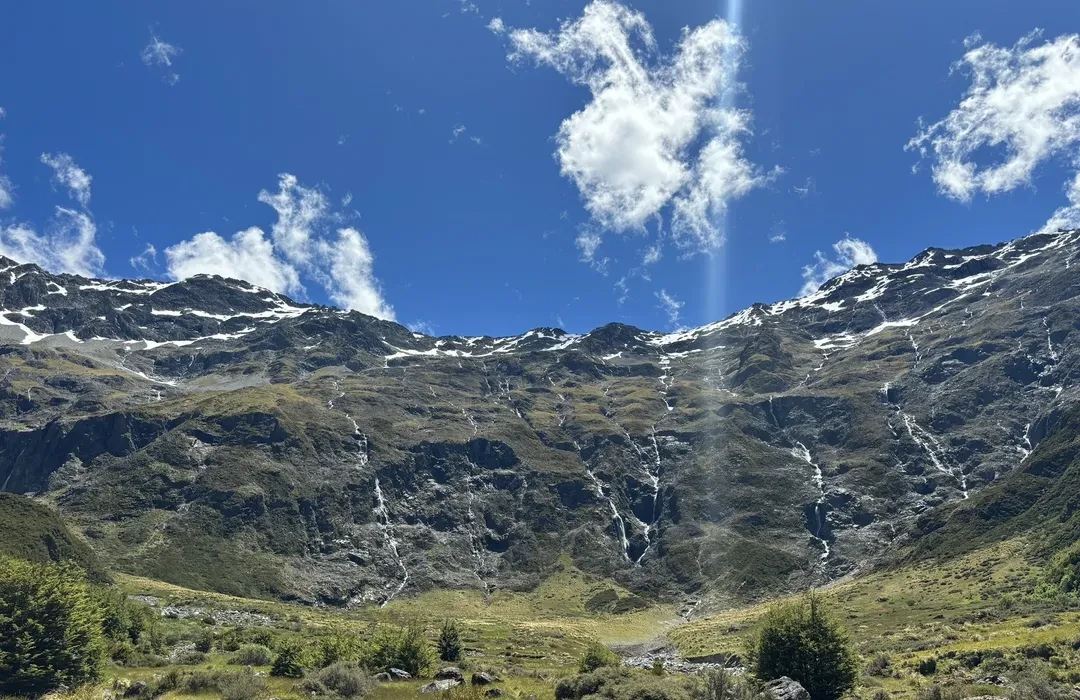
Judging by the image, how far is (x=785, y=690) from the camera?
2961 cm

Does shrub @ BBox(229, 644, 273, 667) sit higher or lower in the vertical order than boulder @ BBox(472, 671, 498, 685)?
higher

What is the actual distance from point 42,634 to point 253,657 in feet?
45.2

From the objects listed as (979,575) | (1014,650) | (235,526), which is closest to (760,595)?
(979,575)

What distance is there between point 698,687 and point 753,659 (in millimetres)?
10615

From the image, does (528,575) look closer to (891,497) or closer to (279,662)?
(891,497)

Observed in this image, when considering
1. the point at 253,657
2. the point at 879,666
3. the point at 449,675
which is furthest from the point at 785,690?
the point at 253,657

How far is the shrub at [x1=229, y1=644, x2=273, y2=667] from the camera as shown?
136 feet

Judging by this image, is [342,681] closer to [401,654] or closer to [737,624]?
[401,654]

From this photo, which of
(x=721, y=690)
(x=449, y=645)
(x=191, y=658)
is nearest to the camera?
(x=721, y=690)

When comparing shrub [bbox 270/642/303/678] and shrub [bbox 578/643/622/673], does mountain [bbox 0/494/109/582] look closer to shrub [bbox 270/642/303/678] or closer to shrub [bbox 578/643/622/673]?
shrub [bbox 270/642/303/678]

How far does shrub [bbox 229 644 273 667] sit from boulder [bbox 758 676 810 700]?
31.0 meters

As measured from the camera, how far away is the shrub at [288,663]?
3684cm

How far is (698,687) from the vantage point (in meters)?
27.5

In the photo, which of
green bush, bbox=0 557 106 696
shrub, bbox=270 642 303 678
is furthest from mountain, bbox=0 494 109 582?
shrub, bbox=270 642 303 678
